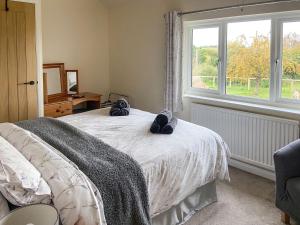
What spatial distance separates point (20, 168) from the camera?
1.47 meters

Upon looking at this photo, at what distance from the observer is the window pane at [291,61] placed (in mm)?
2988

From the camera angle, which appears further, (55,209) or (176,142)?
(176,142)

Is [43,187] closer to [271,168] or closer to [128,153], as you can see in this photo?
[128,153]

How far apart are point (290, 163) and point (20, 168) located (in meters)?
1.87

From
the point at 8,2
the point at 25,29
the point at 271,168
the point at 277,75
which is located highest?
the point at 8,2

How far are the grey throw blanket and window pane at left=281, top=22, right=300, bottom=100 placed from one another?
207 centimetres

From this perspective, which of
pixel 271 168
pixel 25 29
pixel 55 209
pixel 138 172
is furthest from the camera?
pixel 25 29

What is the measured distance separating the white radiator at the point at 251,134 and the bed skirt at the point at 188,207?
2.69ft

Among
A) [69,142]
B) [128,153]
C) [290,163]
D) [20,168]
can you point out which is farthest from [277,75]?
[20,168]

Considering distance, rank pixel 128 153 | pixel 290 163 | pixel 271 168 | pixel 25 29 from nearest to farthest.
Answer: pixel 128 153 → pixel 290 163 → pixel 271 168 → pixel 25 29

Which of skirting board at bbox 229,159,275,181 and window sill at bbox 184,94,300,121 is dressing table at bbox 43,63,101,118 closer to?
window sill at bbox 184,94,300,121

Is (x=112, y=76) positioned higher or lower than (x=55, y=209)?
higher

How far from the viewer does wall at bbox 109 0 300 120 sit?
4.09 meters

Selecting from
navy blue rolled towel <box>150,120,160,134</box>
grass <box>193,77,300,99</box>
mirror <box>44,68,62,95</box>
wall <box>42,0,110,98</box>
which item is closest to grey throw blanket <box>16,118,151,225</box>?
navy blue rolled towel <box>150,120,160,134</box>
